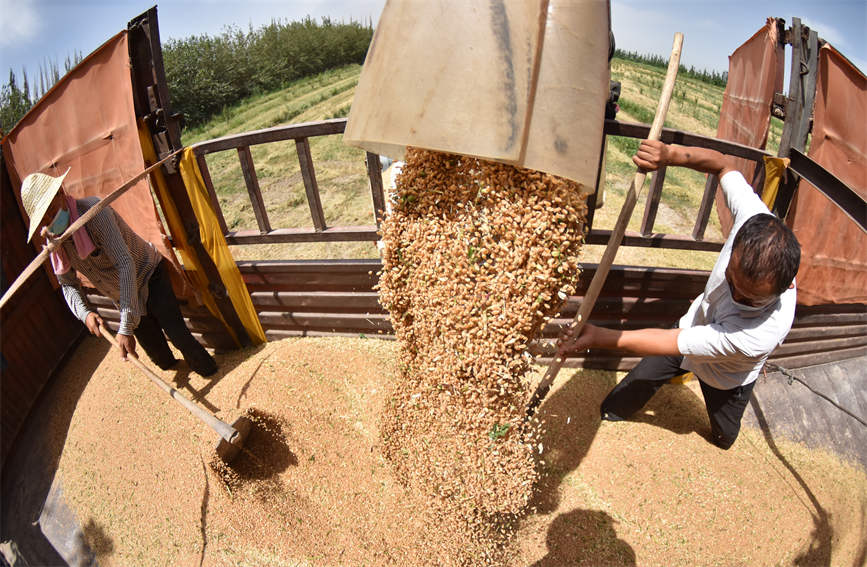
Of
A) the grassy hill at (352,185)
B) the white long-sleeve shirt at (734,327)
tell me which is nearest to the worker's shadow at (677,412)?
the white long-sleeve shirt at (734,327)

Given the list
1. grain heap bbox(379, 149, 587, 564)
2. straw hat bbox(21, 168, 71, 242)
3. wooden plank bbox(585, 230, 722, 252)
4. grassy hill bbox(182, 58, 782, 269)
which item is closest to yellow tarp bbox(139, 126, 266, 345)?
straw hat bbox(21, 168, 71, 242)

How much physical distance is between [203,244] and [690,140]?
3.27 meters

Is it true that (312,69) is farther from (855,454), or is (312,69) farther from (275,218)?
(855,454)

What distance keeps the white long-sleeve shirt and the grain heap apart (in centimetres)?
81

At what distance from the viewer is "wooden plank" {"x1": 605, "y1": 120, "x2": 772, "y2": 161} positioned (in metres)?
2.62

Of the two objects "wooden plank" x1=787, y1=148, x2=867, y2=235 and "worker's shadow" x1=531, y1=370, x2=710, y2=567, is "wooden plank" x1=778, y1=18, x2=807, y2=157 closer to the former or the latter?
"wooden plank" x1=787, y1=148, x2=867, y2=235

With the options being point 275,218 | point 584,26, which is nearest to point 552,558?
point 584,26

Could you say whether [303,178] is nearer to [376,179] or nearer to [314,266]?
[376,179]

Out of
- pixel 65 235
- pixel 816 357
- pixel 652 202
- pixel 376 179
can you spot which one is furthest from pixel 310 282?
pixel 816 357

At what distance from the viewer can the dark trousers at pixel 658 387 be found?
8.77 ft

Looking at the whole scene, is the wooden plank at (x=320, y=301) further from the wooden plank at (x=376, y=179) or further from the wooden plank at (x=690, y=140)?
the wooden plank at (x=690, y=140)

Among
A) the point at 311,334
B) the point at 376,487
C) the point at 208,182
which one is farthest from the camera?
the point at 311,334

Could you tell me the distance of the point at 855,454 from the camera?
3191mm

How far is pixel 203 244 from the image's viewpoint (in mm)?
3307
